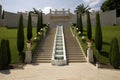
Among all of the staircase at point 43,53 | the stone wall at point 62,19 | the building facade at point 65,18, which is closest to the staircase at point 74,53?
the staircase at point 43,53

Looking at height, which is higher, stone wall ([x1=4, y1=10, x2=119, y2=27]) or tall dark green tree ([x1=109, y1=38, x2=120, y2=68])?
stone wall ([x1=4, y1=10, x2=119, y2=27])

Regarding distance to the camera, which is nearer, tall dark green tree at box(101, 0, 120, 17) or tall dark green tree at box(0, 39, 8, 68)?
tall dark green tree at box(0, 39, 8, 68)

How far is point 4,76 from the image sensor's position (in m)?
12.3

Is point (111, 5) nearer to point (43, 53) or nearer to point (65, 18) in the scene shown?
point (65, 18)

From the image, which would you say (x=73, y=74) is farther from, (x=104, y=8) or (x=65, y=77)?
(x=104, y=8)

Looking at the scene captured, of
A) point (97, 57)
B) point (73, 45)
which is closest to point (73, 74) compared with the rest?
point (97, 57)

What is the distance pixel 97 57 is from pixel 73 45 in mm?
5420

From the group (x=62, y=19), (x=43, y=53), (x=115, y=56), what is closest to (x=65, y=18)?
(x=62, y=19)

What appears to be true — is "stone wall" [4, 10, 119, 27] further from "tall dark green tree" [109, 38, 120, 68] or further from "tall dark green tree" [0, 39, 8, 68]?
"tall dark green tree" [109, 38, 120, 68]

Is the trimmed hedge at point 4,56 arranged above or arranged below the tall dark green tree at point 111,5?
below

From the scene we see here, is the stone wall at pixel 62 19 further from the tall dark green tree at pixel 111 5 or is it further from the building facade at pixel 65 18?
the tall dark green tree at pixel 111 5

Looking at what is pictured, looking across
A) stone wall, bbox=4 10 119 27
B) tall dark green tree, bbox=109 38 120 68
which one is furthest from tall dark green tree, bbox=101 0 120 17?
tall dark green tree, bbox=109 38 120 68

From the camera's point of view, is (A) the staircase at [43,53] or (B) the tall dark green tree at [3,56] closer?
(B) the tall dark green tree at [3,56]

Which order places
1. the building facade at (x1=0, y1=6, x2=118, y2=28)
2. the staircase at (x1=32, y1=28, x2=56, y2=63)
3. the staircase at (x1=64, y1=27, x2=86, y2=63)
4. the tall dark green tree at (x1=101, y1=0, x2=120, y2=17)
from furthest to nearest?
1. the tall dark green tree at (x1=101, y1=0, x2=120, y2=17)
2. the building facade at (x1=0, y1=6, x2=118, y2=28)
3. the staircase at (x1=64, y1=27, x2=86, y2=63)
4. the staircase at (x1=32, y1=28, x2=56, y2=63)
